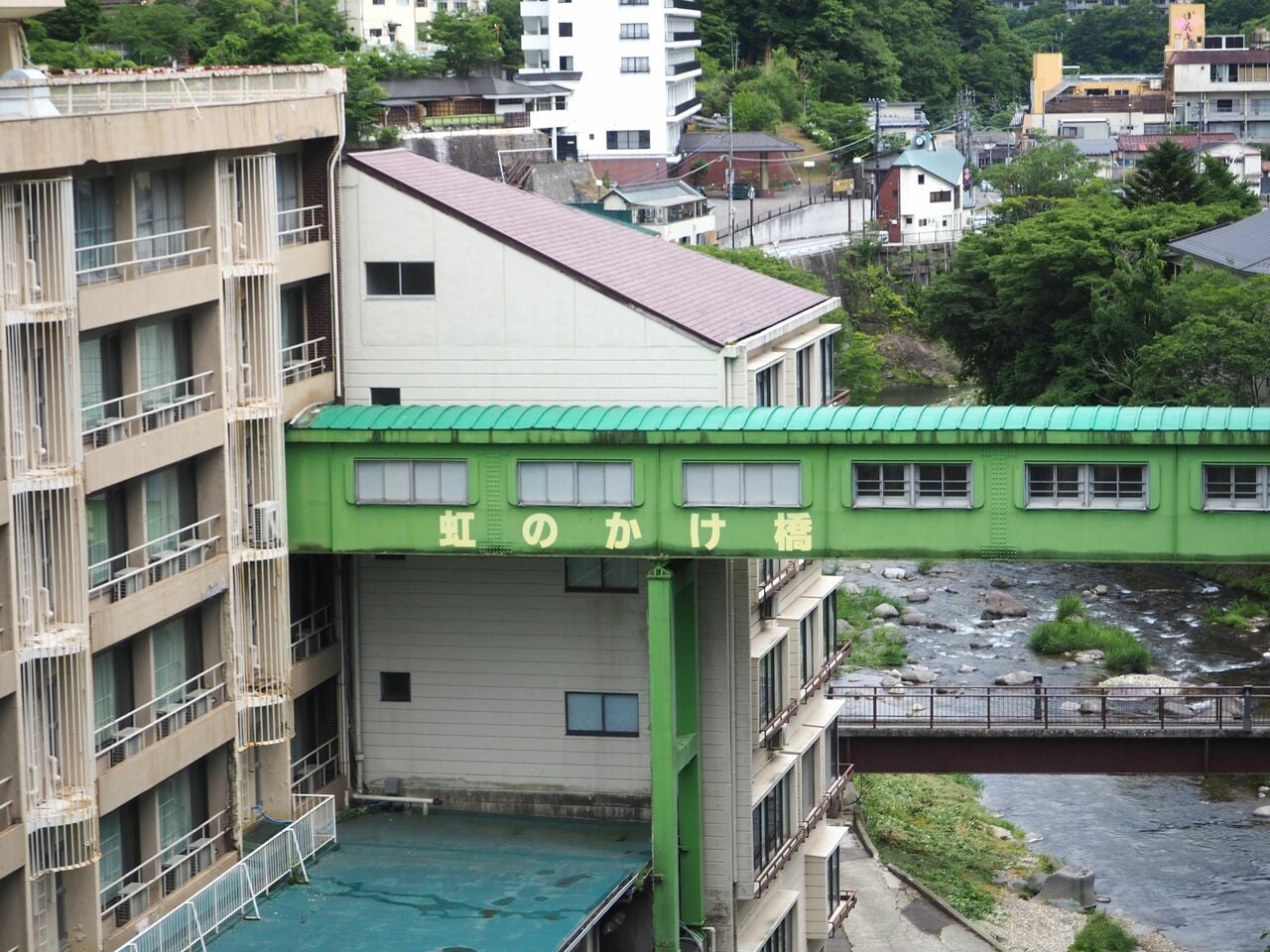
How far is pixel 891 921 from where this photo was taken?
109ft

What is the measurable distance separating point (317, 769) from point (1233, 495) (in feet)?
35.7

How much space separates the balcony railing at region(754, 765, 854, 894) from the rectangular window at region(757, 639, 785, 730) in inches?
68.1

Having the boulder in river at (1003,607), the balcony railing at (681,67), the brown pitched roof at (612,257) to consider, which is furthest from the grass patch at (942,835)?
the balcony railing at (681,67)

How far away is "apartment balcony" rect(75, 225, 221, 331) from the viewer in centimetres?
2033

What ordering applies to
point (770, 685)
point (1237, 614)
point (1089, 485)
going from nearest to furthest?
point (1089, 485) < point (770, 685) < point (1237, 614)

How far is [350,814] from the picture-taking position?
1007 inches

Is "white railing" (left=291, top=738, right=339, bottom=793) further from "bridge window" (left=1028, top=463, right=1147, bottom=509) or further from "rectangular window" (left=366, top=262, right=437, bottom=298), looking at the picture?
"bridge window" (left=1028, top=463, right=1147, bottom=509)

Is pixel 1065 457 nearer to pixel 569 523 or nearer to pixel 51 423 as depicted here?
pixel 569 523

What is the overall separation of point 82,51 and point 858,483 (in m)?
54.3

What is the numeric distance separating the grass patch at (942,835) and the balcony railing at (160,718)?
15.8 meters

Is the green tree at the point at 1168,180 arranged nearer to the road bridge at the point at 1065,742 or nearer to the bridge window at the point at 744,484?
the road bridge at the point at 1065,742

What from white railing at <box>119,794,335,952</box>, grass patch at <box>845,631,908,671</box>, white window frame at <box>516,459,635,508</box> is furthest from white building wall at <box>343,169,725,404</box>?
grass patch at <box>845,631,908,671</box>

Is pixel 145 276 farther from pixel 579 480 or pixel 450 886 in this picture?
pixel 450 886

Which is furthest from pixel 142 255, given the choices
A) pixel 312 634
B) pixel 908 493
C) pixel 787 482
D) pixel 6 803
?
pixel 908 493
